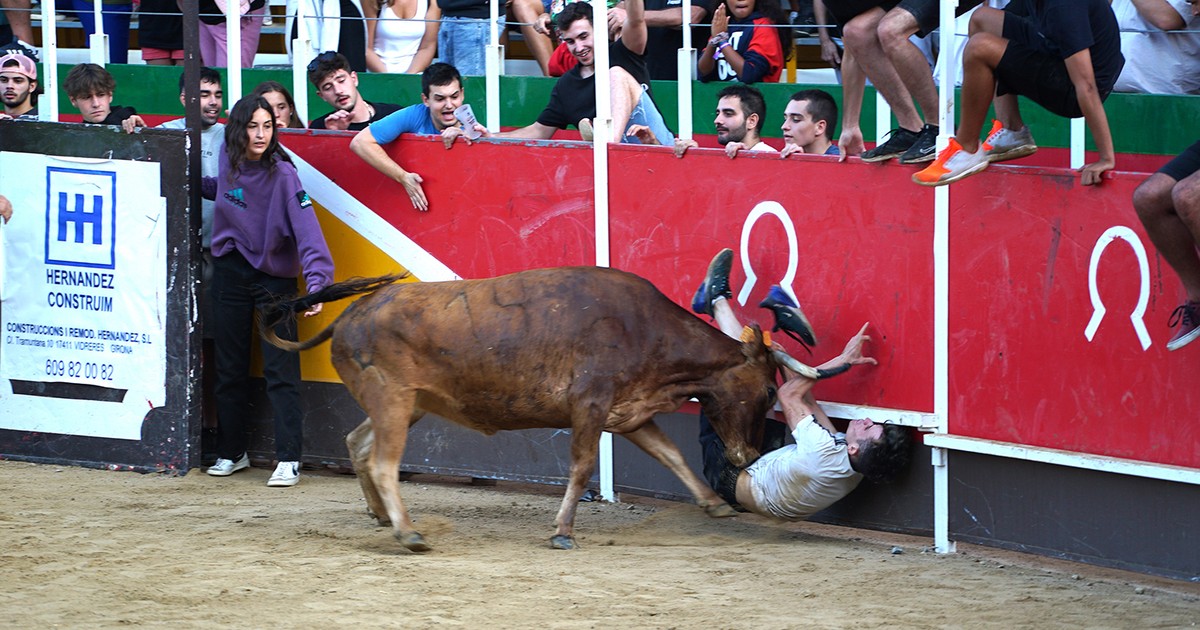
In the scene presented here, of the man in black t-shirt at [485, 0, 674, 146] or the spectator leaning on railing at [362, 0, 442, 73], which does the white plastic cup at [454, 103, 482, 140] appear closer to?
the man in black t-shirt at [485, 0, 674, 146]

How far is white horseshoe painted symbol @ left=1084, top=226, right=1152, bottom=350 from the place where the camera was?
22.5 ft

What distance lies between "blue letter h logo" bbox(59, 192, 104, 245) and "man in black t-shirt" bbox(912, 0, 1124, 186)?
4994mm

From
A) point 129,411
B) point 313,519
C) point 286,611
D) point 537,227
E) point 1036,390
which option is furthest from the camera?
point 129,411

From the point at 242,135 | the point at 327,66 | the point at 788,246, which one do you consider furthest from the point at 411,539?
the point at 327,66

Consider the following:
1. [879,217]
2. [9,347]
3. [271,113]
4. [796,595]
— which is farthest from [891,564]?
[9,347]

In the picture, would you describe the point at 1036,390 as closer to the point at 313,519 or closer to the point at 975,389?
the point at 975,389

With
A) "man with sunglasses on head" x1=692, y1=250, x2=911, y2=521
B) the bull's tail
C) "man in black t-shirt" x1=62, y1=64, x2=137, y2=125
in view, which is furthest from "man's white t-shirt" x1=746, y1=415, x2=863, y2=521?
"man in black t-shirt" x1=62, y1=64, x2=137, y2=125

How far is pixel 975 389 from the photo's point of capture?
7.46m

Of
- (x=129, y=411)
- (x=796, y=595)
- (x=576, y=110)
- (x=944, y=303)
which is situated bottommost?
(x=796, y=595)

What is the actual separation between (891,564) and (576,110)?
3.31 meters

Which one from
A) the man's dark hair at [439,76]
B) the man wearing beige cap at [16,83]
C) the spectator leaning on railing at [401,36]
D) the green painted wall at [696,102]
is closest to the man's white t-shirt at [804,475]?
the green painted wall at [696,102]

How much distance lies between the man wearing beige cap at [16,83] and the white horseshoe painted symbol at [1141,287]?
663cm

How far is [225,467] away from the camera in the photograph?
946cm

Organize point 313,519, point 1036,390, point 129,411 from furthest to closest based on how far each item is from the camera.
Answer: point 129,411, point 313,519, point 1036,390
